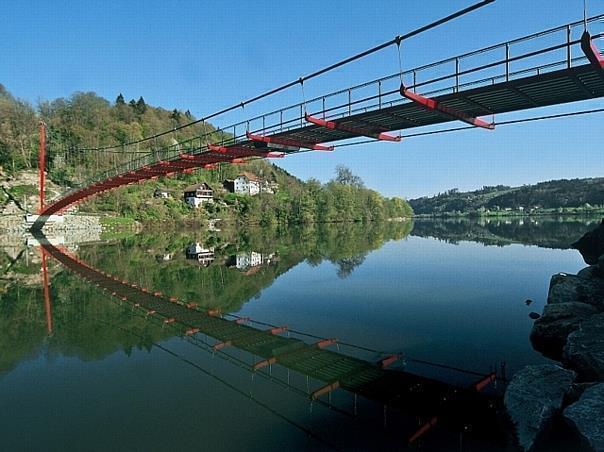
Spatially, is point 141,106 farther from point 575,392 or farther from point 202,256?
point 575,392

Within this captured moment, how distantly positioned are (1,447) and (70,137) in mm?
76523

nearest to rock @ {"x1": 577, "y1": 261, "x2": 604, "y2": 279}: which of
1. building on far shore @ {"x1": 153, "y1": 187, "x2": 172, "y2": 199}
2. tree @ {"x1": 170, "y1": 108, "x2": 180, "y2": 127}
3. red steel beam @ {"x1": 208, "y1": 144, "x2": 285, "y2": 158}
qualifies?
red steel beam @ {"x1": 208, "y1": 144, "x2": 285, "y2": 158}

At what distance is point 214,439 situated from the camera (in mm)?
5223

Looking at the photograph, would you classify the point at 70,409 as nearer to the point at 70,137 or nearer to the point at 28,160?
the point at 28,160

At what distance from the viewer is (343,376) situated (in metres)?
7.23

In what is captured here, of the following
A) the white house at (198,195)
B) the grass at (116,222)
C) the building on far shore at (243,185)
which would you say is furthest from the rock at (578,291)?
the building on far shore at (243,185)

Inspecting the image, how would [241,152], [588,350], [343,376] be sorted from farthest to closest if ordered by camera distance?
[241,152] → [343,376] → [588,350]

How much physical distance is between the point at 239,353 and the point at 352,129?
303 inches

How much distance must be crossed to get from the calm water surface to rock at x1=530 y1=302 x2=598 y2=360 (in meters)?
0.30

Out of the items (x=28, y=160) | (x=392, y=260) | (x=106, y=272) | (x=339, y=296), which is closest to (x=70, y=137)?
(x=28, y=160)

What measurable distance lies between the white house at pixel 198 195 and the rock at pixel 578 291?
71499mm

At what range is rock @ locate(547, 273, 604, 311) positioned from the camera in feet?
32.7

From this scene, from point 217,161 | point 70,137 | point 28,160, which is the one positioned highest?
point 70,137

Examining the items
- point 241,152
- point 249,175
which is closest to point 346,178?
point 249,175
